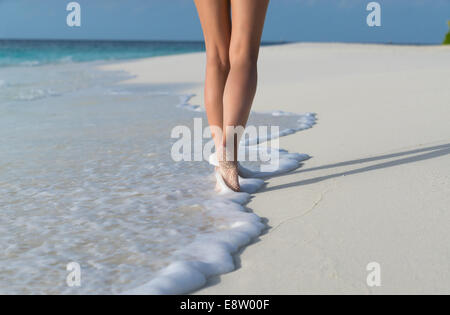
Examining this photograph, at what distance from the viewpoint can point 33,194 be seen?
5.93 ft

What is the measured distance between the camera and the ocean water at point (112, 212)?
117 centimetres

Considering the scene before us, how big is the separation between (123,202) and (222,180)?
0.37 meters

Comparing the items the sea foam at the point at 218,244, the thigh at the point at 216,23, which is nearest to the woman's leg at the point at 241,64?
the thigh at the point at 216,23

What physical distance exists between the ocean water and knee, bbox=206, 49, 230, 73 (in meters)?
0.46

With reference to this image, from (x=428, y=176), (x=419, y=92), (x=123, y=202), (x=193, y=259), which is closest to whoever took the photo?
(x=193, y=259)

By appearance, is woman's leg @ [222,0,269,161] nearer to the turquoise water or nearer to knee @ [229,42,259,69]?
knee @ [229,42,259,69]

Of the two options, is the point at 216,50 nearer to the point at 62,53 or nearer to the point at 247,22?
the point at 247,22

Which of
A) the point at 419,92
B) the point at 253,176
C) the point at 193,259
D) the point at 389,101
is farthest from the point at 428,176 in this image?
the point at 419,92

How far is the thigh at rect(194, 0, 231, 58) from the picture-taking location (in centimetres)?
184

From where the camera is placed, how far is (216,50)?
192 centimetres

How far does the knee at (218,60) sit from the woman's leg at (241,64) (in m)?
0.14

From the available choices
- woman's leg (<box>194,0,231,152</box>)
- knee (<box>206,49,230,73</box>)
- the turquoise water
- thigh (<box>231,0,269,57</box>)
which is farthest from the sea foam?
the turquoise water

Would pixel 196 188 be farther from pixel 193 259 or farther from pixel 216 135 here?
pixel 193 259

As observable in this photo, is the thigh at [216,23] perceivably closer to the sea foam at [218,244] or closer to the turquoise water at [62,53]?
the sea foam at [218,244]
